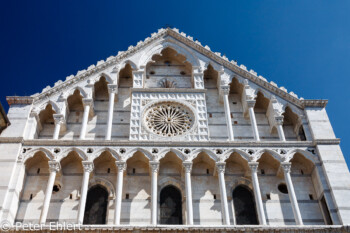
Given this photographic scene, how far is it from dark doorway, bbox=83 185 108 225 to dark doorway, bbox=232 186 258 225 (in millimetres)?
3425

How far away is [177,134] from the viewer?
13.0 m

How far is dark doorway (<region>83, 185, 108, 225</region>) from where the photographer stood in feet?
37.3

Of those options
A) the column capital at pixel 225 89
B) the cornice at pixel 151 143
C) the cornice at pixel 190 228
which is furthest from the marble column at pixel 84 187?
the column capital at pixel 225 89

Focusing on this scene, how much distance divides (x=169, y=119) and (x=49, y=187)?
4.02 metres

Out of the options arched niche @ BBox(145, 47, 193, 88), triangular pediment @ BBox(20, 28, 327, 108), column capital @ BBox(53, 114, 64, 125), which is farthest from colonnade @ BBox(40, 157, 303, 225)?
arched niche @ BBox(145, 47, 193, 88)

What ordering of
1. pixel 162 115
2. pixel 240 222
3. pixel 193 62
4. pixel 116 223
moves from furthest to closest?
pixel 193 62, pixel 162 115, pixel 240 222, pixel 116 223

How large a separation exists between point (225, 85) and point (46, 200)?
6448 mm

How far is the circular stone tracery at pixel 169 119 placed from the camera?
13.1 metres

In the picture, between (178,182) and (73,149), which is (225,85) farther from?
(73,149)

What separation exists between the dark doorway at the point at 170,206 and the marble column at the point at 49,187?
2829 mm

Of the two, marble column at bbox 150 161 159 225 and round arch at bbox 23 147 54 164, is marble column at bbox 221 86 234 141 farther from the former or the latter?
round arch at bbox 23 147 54 164

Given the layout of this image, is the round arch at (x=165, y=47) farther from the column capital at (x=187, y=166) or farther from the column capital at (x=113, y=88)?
the column capital at (x=187, y=166)

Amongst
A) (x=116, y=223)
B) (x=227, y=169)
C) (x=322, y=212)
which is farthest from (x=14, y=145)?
(x=322, y=212)

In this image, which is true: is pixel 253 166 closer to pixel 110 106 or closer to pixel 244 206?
pixel 244 206
